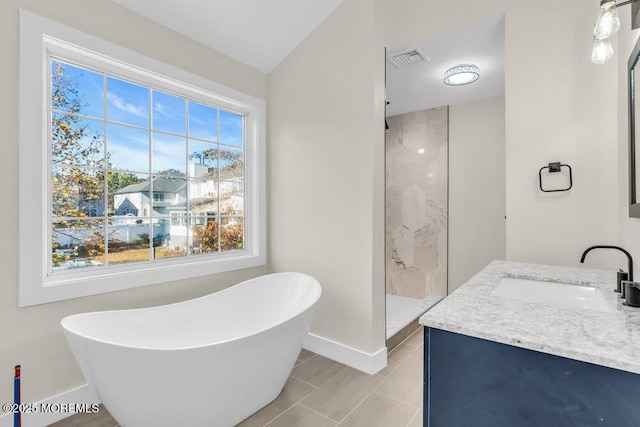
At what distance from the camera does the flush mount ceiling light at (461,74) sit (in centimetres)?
277

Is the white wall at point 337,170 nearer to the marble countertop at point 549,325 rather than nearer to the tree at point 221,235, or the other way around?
the tree at point 221,235

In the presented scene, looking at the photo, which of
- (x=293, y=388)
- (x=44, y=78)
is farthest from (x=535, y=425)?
(x=44, y=78)

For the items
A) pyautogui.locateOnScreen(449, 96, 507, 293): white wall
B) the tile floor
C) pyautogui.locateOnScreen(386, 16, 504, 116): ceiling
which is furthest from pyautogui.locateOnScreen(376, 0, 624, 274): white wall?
pyautogui.locateOnScreen(449, 96, 507, 293): white wall

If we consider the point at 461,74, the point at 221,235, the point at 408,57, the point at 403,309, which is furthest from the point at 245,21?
the point at 403,309

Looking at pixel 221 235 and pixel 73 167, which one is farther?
pixel 221 235

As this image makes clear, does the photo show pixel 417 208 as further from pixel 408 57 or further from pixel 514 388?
pixel 514 388

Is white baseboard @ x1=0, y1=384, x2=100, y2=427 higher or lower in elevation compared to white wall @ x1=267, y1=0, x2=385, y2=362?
lower

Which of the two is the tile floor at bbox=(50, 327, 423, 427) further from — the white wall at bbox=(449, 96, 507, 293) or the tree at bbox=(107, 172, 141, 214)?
the white wall at bbox=(449, 96, 507, 293)

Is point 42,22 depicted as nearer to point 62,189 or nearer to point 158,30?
point 158,30

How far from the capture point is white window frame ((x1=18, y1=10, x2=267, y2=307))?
1.65 metres

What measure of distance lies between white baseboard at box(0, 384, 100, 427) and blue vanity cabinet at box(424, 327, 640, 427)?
70.0 inches

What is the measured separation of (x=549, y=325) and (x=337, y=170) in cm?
183

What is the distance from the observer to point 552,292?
1.36m

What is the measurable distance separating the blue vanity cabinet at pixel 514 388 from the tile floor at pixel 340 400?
3.50ft
